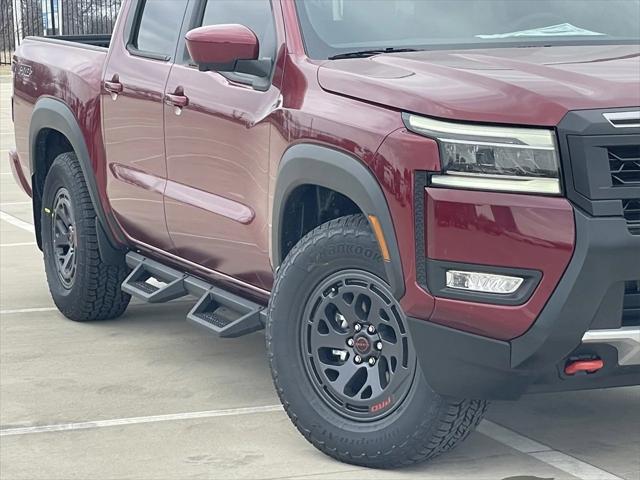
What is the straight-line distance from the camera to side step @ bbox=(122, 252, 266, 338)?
5.64m

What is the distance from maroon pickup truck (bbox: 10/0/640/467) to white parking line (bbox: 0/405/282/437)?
0.32m

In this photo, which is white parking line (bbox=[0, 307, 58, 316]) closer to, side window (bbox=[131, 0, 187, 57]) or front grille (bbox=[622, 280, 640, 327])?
side window (bbox=[131, 0, 187, 57])

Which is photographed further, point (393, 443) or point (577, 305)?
point (393, 443)

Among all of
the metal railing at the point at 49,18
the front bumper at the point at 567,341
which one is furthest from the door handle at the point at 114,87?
the metal railing at the point at 49,18

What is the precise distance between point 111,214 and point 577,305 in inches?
130

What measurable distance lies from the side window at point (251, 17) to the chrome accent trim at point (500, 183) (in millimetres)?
Answer: 1280

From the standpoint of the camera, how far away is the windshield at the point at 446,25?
5.33 metres

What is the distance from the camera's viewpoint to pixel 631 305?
4402 millimetres

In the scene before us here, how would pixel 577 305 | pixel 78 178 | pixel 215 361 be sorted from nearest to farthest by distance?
pixel 577 305
pixel 215 361
pixel 78 178

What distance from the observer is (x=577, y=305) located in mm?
4277

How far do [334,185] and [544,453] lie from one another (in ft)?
3.92

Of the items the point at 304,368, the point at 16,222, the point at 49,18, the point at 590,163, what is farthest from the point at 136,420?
the point at 49,18

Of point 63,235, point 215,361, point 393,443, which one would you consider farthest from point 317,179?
point 63,235

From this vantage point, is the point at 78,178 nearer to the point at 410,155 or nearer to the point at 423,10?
the point at 423,10
